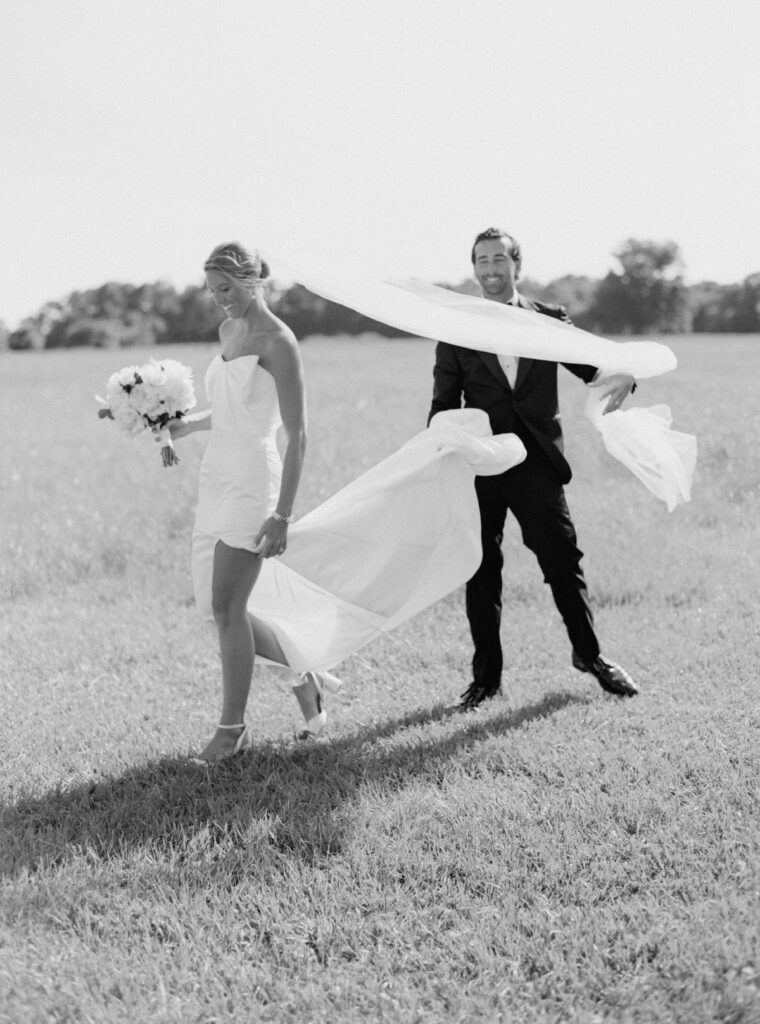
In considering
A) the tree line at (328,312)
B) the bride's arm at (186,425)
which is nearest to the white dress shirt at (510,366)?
the bride's arm at (186,425)

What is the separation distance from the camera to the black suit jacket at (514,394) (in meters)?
6.00

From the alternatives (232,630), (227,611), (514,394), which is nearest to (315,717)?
(232,630)

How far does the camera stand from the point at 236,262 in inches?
198

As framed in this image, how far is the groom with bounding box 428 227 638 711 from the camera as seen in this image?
600 cm

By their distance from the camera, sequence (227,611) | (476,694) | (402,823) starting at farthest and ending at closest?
(476,694)
(227,611)
(402,823)

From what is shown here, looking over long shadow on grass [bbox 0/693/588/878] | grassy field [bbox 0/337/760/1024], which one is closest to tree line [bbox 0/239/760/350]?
grassy field [bbox 0/337/760/1024]

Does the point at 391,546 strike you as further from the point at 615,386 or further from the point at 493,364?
the point at 615,386

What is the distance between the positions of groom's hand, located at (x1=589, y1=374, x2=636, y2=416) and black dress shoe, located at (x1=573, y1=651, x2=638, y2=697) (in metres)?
1.56

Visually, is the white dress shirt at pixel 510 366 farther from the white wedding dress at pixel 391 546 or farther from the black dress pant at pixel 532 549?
the black dress pant at pixel 532 549

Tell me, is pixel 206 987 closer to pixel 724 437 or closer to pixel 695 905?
pixel 695 905

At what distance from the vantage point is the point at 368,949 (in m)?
3.72

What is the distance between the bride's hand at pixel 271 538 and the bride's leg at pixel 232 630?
0.12 m

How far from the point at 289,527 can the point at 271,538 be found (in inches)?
17.6

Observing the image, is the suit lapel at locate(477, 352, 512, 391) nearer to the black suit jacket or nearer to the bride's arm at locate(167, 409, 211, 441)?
the black suit jacket
